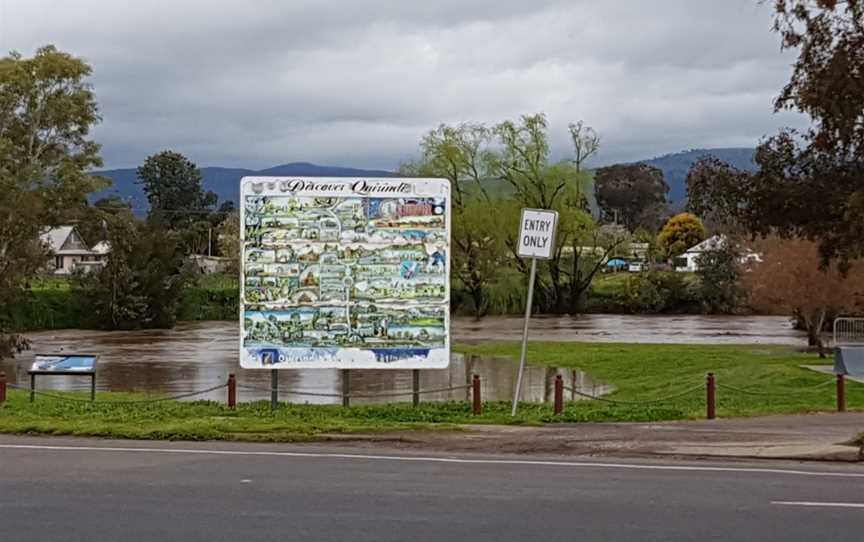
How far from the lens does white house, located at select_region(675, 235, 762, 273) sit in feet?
137

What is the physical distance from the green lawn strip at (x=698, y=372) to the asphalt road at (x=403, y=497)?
617 centimetres

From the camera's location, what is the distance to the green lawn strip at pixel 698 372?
70.4 feet

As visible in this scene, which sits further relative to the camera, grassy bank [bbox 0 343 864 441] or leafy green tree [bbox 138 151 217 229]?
leafy green tree [bbox 138 151 217 229]

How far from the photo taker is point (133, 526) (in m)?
8.45

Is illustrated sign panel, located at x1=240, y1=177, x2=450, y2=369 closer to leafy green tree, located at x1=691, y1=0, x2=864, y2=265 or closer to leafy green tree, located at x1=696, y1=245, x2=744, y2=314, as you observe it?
leafy green tree, located at x1=691, y1=0, x2=864, y2=265

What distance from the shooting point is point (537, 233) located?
54.4 ft

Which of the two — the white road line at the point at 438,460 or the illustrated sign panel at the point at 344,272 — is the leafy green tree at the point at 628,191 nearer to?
the illustrated sign panel at the point at 344,272

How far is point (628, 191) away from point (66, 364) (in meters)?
142

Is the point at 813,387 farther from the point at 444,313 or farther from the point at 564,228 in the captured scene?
the point at 564,228

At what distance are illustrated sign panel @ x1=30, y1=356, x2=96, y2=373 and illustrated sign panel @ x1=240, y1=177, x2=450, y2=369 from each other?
3329 mm

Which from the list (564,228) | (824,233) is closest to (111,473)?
(824,233)

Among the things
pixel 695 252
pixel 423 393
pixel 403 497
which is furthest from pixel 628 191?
pixel 403 497

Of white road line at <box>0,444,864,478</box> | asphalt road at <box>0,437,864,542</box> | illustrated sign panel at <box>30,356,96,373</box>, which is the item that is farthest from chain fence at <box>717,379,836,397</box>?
illustrated sign panel at <box>30,356,96,373</box>

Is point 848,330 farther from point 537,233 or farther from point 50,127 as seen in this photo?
point 50,127
